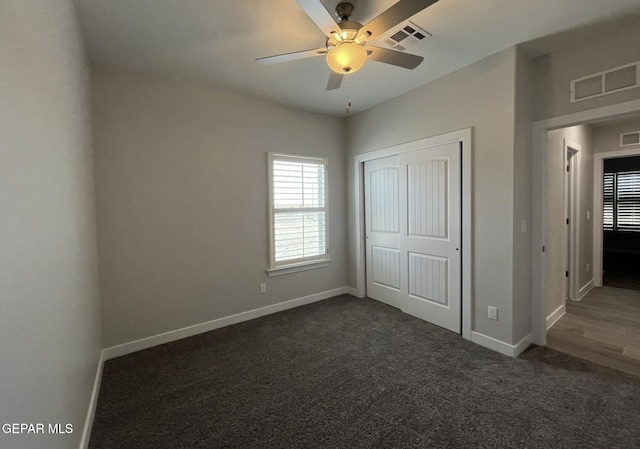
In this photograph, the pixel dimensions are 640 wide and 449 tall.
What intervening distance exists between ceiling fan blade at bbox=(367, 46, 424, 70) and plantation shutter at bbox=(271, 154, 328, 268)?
1896 millimetres

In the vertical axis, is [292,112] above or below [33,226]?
above

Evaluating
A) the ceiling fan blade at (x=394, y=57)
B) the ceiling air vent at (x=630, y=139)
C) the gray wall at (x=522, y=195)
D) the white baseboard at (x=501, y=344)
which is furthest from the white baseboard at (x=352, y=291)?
the ceiling air vent at (x=630, y=139)

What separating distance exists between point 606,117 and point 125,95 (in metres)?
4.21

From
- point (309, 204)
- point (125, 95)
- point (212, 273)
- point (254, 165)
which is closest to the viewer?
point (125, 95)

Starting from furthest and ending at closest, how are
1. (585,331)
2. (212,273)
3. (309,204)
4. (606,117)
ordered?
(309,204) → (212,273) → (585,331) → (606,117)

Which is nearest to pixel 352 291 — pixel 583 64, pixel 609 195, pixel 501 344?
pixel 501 344

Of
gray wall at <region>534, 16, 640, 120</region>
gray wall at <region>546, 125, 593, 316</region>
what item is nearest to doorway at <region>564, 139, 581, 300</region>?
gray wall at <region>546, 125, 593, 316</region>

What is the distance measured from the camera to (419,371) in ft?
7.50

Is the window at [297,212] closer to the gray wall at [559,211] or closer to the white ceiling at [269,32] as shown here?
the white ceiling at [269,32]

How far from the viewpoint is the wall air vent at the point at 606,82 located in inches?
82.5

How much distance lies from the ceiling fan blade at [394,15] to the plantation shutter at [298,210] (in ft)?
6.86

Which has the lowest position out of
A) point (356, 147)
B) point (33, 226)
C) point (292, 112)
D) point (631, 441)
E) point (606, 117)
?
point (631, 441)

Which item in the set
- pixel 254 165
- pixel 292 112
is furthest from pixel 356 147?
pixel 254 165

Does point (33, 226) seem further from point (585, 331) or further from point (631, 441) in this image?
point (585, 331)
